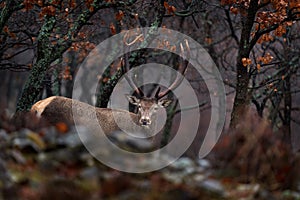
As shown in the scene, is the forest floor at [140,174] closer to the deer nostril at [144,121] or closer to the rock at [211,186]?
the rock at [211,186]

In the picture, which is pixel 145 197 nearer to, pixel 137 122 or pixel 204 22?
pixel 137 122

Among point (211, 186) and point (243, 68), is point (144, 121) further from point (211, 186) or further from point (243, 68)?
Result: point (211, 186)

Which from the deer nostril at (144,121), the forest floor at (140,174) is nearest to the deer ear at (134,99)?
the deer nostril at (144,121)

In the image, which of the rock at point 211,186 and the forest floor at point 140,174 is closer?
the forest floor at point 140,174

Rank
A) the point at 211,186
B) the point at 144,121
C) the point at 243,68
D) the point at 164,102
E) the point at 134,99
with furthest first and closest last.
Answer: the point at 164,102, the point at 134,99, the point at 144,121, the point at 243,68, the point at 211,186

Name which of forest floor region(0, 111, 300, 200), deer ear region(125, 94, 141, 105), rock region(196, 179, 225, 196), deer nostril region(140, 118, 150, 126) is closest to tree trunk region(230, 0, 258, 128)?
deer nostril region(140, 118, 150, 126)

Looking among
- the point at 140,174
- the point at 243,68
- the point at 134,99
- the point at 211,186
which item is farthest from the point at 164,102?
the point at 211,186

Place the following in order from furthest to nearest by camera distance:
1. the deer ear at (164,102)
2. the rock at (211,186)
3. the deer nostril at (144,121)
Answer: the deer ear at (164,102)
the deer nostril at (144,121)
the rock at (211,186)

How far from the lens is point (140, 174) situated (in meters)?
6.18

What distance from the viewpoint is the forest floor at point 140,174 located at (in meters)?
5.16

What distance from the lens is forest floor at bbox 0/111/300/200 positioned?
516 centimetres

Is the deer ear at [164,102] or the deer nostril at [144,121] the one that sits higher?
the deer ear at [164,102]

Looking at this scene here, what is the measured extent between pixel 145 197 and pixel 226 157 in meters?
1.51

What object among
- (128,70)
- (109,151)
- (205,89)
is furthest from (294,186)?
(205,89)
